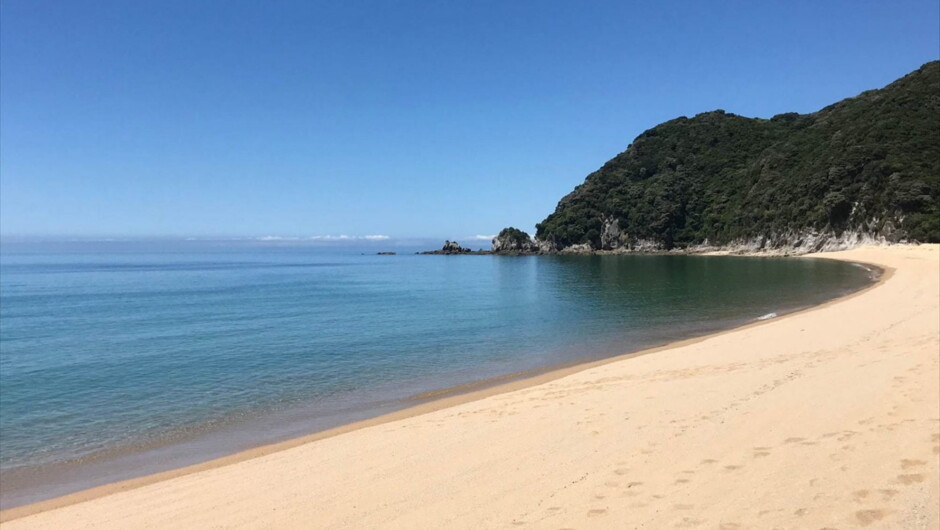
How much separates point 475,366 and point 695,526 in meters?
14.5

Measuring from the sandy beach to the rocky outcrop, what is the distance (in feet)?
571

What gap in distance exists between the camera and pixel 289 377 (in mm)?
18656

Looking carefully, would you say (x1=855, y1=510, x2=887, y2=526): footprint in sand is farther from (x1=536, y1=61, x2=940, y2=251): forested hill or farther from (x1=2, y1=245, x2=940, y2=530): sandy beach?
(x1=536, y1=61, x2=940, y2=251): forested hill

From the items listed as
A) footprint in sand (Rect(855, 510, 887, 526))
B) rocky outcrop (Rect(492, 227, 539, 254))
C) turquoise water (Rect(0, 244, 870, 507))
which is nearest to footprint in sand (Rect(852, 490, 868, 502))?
footprint in sand (Rect(855, 510, 887, 526))

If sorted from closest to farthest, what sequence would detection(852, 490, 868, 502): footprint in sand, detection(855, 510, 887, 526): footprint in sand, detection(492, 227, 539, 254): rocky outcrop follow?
1. detection(855, 510, 887, 526): footprint in sand
2. detection(852, 490, 868, 502): footprint in sand
3. detection(492, 227, 539, 254): rocky outcrop

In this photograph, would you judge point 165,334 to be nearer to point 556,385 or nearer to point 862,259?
point 556,385

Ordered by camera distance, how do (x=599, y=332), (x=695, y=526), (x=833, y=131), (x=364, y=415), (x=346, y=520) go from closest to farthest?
(x=695, y=526)
(x=346, y=520)
(x=364, y=415)
(x=599, y=332)
(x=833, y=131)

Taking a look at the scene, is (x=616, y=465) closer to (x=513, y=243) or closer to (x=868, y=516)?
(x=868, y=516)

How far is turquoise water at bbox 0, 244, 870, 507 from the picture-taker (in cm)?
1252

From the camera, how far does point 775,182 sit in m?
127

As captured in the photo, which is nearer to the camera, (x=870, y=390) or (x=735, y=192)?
(x=870, y=390)

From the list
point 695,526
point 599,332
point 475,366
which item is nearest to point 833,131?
point 599,332

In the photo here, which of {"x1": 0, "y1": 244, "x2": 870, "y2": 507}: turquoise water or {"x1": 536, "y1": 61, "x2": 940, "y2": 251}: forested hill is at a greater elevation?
{"x1": 536, "y1": 61, "x2": 940, "y2": 251}: forested hill

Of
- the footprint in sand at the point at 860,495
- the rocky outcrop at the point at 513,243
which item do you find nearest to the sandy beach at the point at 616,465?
the footprint in sand at the point at 860,495
